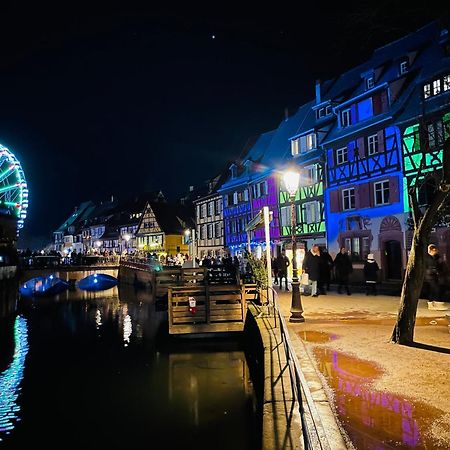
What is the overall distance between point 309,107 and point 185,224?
110 ft

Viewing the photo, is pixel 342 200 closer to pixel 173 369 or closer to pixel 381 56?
pixel 381 56

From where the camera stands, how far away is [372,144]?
27.0 m

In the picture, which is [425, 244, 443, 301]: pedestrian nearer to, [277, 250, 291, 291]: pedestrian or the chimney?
[277, 250, 291, 291]: pedestrian

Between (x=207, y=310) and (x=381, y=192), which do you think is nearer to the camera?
(x=207, y=310)

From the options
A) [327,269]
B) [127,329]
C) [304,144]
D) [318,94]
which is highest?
[318,94]

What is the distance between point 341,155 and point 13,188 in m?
27.9

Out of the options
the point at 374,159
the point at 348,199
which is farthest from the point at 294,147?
the point at 374,159

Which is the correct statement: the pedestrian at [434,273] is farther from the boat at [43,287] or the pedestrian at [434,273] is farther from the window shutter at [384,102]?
the boat at [43,287]

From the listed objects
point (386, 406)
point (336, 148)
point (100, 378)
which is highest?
point (336, 148)

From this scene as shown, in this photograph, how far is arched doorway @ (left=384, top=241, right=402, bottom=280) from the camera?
2527cm

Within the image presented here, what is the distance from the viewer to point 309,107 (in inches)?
1478

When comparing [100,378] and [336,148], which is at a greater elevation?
[336,148]

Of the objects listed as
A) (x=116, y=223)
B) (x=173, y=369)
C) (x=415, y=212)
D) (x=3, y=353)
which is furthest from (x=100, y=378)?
(x=116, y=223)

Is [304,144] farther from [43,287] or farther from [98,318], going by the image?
[43,287]
